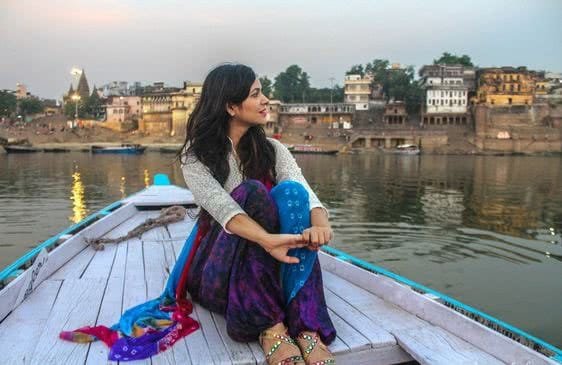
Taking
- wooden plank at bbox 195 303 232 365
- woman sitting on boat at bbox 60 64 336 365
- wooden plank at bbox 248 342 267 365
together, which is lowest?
wooden plank at bbox 195 303 232 365

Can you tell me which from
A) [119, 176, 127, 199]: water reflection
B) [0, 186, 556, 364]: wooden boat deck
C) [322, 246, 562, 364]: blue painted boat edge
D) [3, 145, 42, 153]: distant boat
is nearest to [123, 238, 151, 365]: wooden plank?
[0, 186, 556, 364]: wooden boat deck

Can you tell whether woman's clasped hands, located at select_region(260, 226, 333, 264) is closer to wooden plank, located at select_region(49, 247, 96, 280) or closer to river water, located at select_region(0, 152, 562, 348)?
wooden plank, located at select_region(49, 247, 96, 280)

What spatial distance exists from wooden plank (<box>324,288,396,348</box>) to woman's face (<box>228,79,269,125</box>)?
3.73ft

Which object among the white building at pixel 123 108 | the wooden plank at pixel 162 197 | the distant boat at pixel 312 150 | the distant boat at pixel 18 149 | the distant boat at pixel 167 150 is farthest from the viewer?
the white building at pixel 123 108

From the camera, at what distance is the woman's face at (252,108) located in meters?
2.65

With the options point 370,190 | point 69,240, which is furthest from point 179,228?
point 370,190

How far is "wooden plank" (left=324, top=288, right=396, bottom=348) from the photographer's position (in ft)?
7.75

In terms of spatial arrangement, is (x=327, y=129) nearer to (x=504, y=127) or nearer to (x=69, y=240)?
(x=504, y=127)

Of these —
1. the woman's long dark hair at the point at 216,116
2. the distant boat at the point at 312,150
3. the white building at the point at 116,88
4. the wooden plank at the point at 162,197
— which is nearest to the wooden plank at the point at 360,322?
the woman's long dark hair at the point at 216,116

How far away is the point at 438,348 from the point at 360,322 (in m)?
0.42

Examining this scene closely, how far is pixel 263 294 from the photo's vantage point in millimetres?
2232

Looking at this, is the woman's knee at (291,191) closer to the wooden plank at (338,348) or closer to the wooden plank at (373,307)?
the wooden plank at (338,348)

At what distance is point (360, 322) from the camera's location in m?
2.61

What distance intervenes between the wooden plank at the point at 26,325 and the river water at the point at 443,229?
201cm
